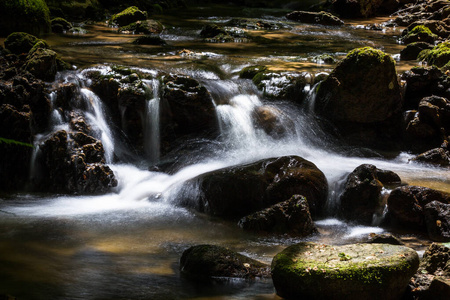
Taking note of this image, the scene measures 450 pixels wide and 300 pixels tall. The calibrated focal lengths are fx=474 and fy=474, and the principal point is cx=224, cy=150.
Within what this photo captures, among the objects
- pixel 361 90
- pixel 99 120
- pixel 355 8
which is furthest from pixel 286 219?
pixel 355 8

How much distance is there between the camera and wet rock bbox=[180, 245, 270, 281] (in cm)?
501

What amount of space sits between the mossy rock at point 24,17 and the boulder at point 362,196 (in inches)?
442

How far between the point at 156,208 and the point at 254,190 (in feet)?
5.30

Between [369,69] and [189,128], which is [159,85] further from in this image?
[369,69]

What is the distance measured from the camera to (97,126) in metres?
9.35

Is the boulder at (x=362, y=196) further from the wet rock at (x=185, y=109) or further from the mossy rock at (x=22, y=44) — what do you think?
the mossy rock at (x=22, y=44)

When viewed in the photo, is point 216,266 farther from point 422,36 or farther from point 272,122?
point 422,36

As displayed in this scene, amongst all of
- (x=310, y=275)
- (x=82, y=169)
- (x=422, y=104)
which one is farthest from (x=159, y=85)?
(x=310, y=275)

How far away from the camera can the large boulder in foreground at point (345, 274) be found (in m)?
4.41

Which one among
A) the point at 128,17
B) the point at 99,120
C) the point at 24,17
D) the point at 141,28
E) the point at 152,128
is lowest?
the point at 152,128

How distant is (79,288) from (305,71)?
8.67 m

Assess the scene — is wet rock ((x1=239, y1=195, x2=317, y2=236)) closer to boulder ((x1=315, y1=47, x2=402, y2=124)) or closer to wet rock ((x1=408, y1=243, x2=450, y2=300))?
wet rock ((x1=408, y1=243, x2=450, y2=300))

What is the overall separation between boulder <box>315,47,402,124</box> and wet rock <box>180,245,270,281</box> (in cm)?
618

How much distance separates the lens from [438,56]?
12.6 m
